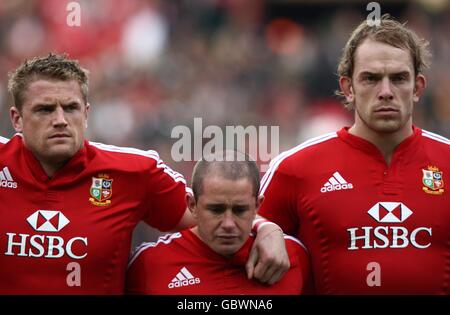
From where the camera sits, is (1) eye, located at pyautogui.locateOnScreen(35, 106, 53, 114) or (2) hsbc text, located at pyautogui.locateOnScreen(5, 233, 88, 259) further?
(1) eye, located at pyautogui.locateOnScreen(35, 106, 53, 114)

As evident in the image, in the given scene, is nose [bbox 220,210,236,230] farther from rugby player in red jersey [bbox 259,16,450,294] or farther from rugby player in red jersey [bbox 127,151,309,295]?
rugby player in red jersey [bbox 259,16,450,294]

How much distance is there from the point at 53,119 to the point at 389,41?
190 cm

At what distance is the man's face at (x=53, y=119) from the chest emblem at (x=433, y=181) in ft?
6.23

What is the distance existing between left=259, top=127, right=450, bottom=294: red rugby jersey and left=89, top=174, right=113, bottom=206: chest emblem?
2.82 feet

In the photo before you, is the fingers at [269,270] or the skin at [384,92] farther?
the skin at [384,92]

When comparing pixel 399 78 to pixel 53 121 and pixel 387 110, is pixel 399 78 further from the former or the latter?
pixel 53 121

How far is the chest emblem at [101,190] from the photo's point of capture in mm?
5844

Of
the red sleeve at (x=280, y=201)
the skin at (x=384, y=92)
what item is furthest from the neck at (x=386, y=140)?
the red sleeve at (x=280, y=201)

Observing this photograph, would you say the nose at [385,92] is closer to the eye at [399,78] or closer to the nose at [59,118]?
the eye at [399,78]

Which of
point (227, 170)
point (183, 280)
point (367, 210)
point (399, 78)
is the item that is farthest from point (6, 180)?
point (399, 78)

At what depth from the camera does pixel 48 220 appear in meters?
5.72

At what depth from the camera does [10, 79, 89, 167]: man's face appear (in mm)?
5746

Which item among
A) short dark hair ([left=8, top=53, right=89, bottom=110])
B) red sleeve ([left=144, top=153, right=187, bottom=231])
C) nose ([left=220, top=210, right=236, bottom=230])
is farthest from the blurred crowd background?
nose ([left=220, top=210, right=236, bottom=230])
